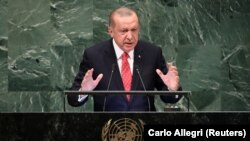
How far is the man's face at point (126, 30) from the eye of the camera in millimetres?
4734

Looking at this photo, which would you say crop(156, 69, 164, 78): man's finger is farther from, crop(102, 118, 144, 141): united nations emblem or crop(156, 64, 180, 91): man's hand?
crop(102, 118, 144, 141): united nations emblem

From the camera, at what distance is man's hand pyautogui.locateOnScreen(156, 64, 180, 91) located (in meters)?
Result: 4.35

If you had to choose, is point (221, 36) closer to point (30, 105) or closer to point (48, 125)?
point (30, 105)

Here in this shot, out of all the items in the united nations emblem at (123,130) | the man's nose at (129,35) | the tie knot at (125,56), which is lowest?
the united nations emblem at (123,130)

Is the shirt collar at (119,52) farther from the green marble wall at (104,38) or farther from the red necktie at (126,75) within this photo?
the green marble wall at (104,38)

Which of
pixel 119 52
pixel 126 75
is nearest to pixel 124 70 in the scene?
pixel 126 75

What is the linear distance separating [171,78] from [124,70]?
46 centimetres

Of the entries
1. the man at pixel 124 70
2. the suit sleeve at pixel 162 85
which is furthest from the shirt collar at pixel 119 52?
the suit sleeve at pixel 162 85

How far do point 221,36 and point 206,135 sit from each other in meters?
3.49

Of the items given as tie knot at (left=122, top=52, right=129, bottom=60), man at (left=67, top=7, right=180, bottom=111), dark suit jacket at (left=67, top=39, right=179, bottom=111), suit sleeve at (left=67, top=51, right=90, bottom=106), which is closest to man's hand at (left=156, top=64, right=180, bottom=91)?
man at (left=67, top=7, right=180, bottom=111)

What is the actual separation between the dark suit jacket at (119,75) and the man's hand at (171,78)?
12 centimetres

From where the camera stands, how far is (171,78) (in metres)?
4.39

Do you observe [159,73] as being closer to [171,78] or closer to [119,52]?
[171,78]

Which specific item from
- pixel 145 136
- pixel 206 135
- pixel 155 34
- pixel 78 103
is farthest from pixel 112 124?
pixel 155 34
